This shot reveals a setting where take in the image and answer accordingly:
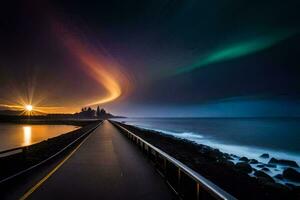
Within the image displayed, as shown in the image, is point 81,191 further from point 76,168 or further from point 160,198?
point 76,168

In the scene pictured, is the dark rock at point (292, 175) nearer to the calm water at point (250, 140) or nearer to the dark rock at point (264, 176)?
the dark rock at point (264, 176)

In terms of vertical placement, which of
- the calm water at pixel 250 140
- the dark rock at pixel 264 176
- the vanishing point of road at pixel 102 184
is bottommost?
the calm water at pixel 250 140

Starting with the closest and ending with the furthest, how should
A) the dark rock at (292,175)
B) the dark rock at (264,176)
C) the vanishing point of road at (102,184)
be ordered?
the vanishing point of road at (102,184) < the dark rock at (264,176) < the dark rock at (292,175)

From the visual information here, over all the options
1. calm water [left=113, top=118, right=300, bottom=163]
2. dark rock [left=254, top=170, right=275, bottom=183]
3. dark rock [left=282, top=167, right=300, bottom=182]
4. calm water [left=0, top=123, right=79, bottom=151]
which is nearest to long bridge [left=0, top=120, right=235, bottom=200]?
dark rock [left=254, top=170, right=275, bottom=183]

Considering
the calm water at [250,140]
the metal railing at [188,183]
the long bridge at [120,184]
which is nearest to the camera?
the metal railing at [188,183]

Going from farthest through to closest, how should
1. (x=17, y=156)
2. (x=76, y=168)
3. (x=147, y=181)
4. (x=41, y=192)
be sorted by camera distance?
(x=17, y=156)
(x=76, y=168)
(x=147, y=181)
(x=41, y=192)

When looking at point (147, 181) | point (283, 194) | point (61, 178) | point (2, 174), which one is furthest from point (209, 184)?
point (2, 174)

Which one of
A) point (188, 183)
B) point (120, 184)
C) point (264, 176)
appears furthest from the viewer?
point (264, 176)

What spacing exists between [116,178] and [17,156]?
695 cm

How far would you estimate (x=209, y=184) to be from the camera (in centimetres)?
413

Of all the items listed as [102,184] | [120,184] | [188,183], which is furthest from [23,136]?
[188,183]

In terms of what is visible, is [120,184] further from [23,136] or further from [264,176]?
[23,136]

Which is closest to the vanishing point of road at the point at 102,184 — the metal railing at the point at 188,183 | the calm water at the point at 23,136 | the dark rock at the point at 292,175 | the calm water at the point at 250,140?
the metal railing at the point at 188,183

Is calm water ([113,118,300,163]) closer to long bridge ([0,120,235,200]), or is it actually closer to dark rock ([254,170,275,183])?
dark rock ([254,170,275,183])
